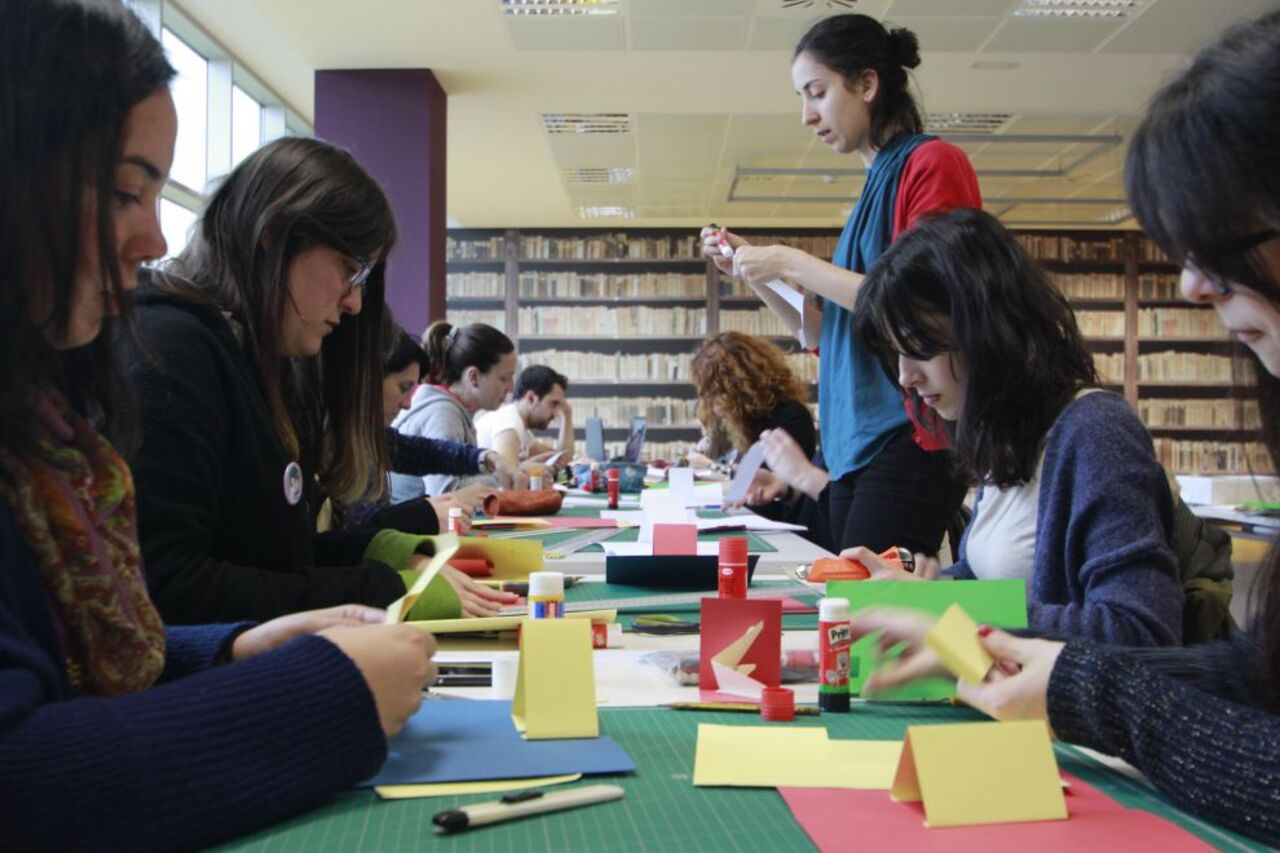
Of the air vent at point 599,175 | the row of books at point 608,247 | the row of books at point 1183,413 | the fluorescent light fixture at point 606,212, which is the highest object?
the air vent at point 599,175

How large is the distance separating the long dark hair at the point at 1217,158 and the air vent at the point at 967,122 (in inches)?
253

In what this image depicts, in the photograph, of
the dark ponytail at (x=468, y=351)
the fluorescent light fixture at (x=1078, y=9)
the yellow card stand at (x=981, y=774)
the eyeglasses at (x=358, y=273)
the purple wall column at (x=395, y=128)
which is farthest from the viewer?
the purple wall column at (x=395, y=128)

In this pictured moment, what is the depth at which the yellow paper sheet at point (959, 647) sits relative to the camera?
98 cm

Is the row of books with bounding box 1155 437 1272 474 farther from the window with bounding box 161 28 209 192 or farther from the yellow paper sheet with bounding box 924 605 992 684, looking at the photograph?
the yellow paper sheet with bounding box 924 605 992 684

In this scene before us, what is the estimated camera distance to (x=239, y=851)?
0.73 metres

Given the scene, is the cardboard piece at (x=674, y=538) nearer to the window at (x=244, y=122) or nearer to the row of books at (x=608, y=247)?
the window at (x=244, y=122)

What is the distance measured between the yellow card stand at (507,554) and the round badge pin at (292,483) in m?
0.43

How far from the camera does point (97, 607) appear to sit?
88 centimetres

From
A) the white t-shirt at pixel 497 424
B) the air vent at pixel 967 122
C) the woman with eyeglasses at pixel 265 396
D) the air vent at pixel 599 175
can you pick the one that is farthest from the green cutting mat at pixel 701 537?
the air vent at pixel 599 175

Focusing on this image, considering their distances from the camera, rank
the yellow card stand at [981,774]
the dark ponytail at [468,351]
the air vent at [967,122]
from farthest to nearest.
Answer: the air vent at [967,122], the dark ponytail at [468,351], the yellow card stand at [981,774]

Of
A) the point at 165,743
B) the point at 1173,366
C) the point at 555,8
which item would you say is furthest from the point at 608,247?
the point at 165,743

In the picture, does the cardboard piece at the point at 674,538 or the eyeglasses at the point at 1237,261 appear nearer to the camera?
the eyeglasses at the point at 1237,261

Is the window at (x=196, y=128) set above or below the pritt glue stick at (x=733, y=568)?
above

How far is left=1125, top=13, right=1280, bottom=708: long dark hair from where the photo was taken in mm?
817
